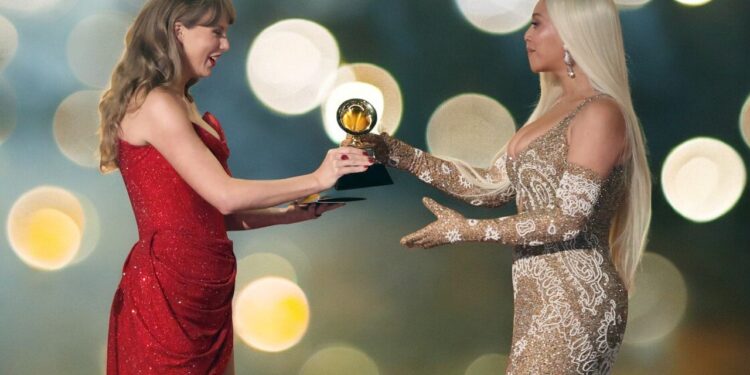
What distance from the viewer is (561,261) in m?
Answer: 2.22

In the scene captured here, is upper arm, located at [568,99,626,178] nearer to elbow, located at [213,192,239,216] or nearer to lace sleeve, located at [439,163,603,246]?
lace sleeve, located at [439,163,603,246]

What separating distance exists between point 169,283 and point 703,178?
107 inches

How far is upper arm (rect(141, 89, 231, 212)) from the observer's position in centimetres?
218

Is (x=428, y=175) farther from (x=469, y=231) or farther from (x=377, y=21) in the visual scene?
(x=377, y=21)

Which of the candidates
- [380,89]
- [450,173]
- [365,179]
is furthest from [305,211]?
[380,89]

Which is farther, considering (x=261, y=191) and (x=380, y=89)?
(x=380, y=89)

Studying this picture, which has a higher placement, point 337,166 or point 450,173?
point 337,166

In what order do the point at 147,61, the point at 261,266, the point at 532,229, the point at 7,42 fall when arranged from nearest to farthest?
the point at 532,229 < the point at 147,61 < the point at 7,42 < the point at 261,266

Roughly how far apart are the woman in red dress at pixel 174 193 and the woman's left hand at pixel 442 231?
0.71 ft

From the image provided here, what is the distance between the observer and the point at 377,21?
4.09 meters

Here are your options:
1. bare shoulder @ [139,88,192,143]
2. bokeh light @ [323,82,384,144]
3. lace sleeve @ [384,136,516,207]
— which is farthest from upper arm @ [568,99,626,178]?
bokeh light @ [323,82,384,144]

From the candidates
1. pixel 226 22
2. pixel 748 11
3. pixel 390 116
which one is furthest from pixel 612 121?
pixel 748 11

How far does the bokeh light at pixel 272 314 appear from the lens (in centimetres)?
407

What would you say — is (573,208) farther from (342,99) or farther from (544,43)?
(342,99)
